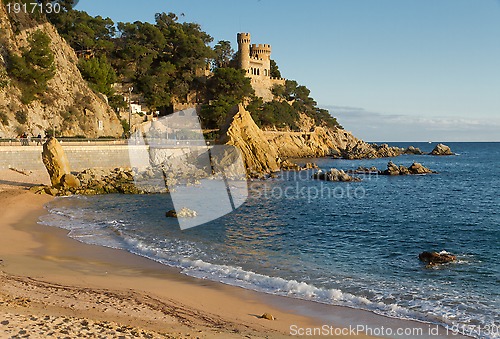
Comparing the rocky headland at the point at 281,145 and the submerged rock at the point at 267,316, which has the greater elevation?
the rocky headland at the point at 281,145

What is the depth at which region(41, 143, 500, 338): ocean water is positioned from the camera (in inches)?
511

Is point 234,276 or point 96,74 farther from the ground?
point 96,74

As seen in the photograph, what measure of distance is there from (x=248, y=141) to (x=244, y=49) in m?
51.7

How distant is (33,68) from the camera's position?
50.3 metres

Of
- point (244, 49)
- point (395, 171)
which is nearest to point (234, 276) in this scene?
point (395, 171)

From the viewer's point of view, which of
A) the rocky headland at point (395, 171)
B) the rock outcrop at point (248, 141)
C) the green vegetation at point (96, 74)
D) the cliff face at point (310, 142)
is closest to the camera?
the rock outcrop at point (248, 141)

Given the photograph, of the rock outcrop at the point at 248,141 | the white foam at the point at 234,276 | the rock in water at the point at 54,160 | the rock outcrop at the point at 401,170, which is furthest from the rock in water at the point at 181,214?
the rock outcrop at the point at 401,170

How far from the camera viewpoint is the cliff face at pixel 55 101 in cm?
A: 4697

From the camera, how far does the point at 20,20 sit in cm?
5375

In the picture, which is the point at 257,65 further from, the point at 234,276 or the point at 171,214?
the point at 234,276

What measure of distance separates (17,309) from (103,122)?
168ft

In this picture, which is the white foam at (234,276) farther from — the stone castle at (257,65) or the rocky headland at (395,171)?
the stone castle at (257,65)

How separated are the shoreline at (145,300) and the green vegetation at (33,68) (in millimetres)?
37738

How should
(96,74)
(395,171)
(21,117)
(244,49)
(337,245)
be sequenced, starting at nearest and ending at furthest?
(337,245) < (21,117) < (395,171) < (96,74) < (244,49)
